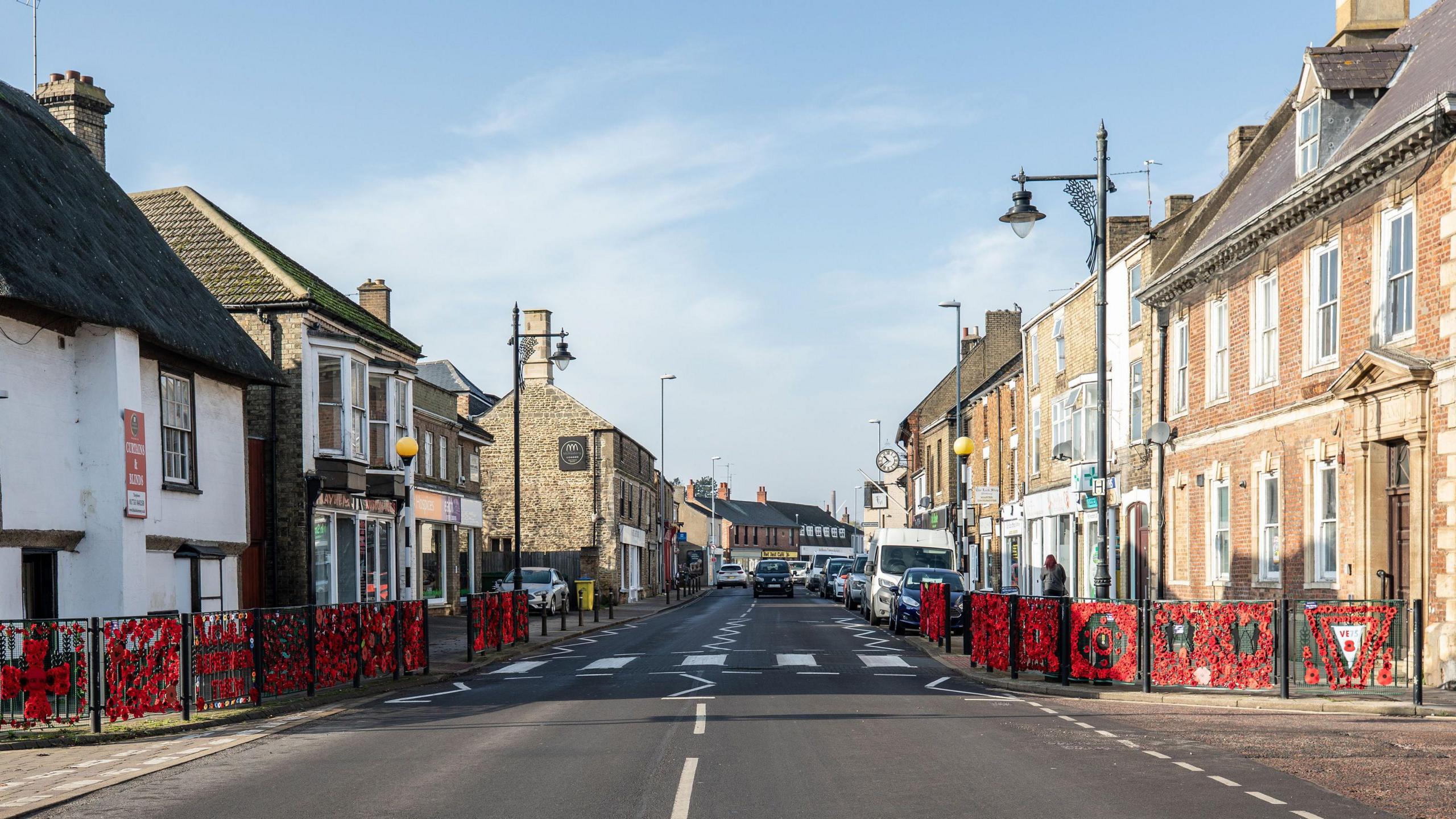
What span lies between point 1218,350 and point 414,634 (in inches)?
634

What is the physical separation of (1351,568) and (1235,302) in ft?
21.8

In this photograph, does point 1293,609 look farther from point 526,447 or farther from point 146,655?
point 526,447

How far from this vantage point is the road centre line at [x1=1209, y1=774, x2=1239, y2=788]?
984cm

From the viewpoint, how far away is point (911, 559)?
36000 mm

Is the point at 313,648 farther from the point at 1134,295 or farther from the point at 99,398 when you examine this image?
the point at 1134,295

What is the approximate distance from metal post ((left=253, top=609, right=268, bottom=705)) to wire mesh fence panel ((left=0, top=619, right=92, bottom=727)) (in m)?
2.12

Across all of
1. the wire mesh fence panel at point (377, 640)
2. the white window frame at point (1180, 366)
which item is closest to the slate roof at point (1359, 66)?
the white window frame at point (1180, 366)

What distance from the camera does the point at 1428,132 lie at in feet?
58.3

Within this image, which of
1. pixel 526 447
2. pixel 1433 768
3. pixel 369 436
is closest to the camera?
pixel 1433 768

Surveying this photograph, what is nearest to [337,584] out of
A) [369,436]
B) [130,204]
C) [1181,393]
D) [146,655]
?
[369,436]

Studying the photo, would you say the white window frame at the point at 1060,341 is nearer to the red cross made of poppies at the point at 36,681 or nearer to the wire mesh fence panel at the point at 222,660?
the wire mesh fence panel at the point at 222,660

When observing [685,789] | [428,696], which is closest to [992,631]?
[428,696]

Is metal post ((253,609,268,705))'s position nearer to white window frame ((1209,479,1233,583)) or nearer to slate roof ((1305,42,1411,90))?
white window frame ((1209,479,1233,583))

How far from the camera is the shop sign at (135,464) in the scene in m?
19.7
